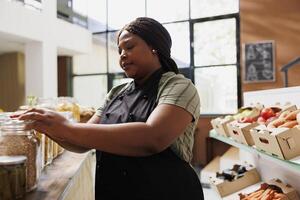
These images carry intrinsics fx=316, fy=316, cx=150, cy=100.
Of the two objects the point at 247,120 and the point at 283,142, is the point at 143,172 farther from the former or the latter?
the point at 247,120

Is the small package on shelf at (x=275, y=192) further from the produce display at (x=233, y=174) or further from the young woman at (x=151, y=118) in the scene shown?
the young woman at (x=151, y=118)

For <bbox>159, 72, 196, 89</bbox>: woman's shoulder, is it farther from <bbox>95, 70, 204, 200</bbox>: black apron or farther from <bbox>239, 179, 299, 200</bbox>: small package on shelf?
<bbox>239, 179, 299, 200</bbox>: small package on shelf

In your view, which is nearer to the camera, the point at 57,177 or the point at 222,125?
the point at 57,177

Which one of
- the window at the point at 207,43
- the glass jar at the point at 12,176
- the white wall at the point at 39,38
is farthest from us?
the window at the point at 207,43

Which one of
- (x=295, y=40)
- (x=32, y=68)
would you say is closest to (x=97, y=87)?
(x=32, y=68)

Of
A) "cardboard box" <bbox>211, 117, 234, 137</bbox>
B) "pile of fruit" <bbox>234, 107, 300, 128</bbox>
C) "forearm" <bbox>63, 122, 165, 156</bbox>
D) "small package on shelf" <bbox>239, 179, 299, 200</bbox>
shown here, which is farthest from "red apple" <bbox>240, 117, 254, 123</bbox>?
"forearm" <bbox>63, 122, 165, 156</bbox>

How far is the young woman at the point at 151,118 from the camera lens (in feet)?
2.75

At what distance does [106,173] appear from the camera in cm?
101

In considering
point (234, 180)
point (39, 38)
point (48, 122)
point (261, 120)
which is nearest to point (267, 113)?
point (261, 120)

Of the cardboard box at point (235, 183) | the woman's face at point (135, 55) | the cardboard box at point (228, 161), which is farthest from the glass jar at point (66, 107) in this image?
the cardboard box at point (228, 161)

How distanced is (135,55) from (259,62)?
5009 millimetres

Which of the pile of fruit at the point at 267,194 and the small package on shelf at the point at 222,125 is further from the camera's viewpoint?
the small package on shelf at the point at 222,125

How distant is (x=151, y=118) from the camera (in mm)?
799

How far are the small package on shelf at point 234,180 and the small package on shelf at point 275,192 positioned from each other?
6.8 inches
